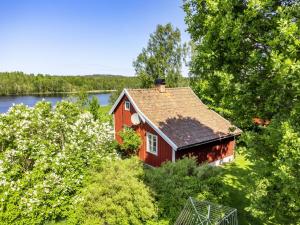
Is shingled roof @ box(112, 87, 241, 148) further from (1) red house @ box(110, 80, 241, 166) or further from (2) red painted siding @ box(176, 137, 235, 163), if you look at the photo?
(2) red painted siding @ box(176, 137, 235, 163)

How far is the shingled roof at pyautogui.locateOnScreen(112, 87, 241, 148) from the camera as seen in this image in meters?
15.4

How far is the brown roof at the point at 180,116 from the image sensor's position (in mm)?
15406

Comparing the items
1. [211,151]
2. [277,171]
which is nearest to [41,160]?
[277,171]

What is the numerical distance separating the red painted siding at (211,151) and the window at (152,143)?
2.19 m

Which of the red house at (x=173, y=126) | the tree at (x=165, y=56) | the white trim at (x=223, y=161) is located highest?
the tree at (x=165, y=56)

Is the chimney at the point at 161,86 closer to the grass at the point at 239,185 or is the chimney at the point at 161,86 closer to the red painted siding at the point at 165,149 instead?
the red painted siding at the point at 165,149

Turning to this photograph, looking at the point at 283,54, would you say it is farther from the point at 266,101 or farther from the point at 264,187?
the point at 264,187

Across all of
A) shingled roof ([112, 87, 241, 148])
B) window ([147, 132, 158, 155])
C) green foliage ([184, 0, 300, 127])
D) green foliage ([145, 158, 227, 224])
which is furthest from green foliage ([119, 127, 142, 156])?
green foliage ([184, 0, 300, 127])

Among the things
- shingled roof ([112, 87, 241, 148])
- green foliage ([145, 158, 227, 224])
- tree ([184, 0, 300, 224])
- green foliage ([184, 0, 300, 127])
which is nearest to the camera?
tree ([184, 0, 300, 224])

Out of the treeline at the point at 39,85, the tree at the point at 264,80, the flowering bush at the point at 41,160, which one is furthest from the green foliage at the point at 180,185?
the treeline at the point at 39,85

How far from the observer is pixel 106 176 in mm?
9367

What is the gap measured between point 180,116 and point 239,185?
20.5 feet

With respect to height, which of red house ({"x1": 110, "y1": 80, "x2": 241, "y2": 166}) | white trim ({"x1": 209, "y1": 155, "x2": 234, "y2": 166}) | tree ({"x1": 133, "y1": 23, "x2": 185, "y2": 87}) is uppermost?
tree ({"x1": 133, "y1": 23, "x2": 185, "y2": 87})

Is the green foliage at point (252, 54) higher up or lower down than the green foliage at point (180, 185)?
higher up
